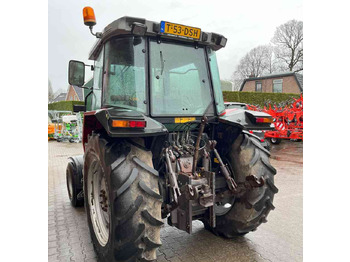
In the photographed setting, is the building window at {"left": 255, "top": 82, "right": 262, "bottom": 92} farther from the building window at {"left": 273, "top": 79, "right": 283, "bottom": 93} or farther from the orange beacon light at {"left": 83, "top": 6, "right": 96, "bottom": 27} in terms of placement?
the orange beacon light at {"left": 83, "top": 6, "right": 96, "bottom": 27}

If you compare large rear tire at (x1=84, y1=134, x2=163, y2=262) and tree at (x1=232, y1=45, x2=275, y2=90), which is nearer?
large rear tire at (x1=84, y1=134, x2=163, y2=262)

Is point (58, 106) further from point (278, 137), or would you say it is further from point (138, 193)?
point (138, 193)

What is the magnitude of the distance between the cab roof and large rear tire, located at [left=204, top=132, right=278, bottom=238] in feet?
3.67

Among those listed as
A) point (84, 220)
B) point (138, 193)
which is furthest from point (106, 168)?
point (84, 220)

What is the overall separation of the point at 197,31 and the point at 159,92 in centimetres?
78

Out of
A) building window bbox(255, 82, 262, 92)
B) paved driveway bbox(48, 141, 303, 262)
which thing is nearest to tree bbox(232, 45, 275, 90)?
building window bbox(255, 82, 262, 92)

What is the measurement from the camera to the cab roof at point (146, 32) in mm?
2479

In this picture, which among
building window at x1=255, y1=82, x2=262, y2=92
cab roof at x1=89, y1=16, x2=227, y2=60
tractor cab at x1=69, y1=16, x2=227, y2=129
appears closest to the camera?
cab roof at x1=89, y1=16, x2=227, y2=60

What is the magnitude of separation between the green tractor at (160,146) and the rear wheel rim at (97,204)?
1 centimetres

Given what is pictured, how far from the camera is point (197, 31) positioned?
278cm

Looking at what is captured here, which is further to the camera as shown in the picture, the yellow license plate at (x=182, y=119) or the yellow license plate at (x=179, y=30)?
the yellow license plate at (x=182, y=119)

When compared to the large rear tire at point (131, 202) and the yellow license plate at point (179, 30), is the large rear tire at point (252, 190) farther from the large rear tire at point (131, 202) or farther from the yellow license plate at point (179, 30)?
the yellow license plate at point (179, 30)

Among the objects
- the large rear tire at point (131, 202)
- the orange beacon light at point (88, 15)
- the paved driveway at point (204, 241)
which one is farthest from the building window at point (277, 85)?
the large rear tire at point (131, 202)

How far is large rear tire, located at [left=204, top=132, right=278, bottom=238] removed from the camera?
9.01 ft
